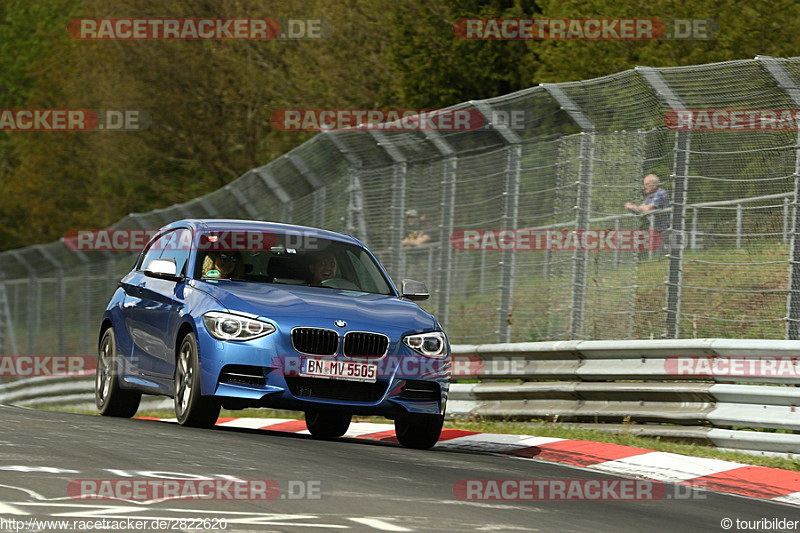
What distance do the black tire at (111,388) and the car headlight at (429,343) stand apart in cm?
303

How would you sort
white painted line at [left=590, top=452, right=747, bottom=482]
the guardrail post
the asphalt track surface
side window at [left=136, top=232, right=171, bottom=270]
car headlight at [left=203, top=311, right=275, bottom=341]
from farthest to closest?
side window at [left=136, top=232, right=171, bottom=270] < the guardrail post < car headlight at [left=203, top=311, right=275, bottom=341] < white painted line at [left=590, top=452, right=747, bottom=482] < the asphalt track surface

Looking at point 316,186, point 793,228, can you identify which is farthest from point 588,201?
point 316,186

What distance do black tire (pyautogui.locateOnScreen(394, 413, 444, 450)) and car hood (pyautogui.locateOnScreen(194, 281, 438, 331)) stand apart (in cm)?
70

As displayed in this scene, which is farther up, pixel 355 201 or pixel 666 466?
pixel 355 201

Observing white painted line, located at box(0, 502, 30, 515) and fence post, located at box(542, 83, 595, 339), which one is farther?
fence post, located at box(542, 83, 595, 339)

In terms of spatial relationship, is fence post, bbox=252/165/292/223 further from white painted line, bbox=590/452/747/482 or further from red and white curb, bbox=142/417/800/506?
white painted line, bbox=590/452/747/482

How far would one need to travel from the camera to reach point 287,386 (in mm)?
10180

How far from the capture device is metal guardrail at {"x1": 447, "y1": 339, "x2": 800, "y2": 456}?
407 inches

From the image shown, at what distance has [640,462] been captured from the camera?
10180 mm

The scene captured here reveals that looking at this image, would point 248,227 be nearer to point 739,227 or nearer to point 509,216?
point 509,216

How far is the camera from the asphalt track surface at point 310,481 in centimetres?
648

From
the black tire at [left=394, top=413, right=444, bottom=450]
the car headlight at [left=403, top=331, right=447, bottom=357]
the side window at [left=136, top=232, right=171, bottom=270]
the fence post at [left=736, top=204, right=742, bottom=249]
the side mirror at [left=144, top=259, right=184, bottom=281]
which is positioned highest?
the fence post at [left=736, top=204, right=742, bottom=249]

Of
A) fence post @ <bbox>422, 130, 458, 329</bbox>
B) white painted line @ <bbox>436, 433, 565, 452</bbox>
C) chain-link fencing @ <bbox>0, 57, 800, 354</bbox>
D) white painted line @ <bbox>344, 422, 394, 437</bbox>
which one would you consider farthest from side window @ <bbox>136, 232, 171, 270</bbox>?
fence post @ <bbox>422, 130, 458, 329</bbox>

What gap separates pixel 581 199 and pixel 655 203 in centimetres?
95
